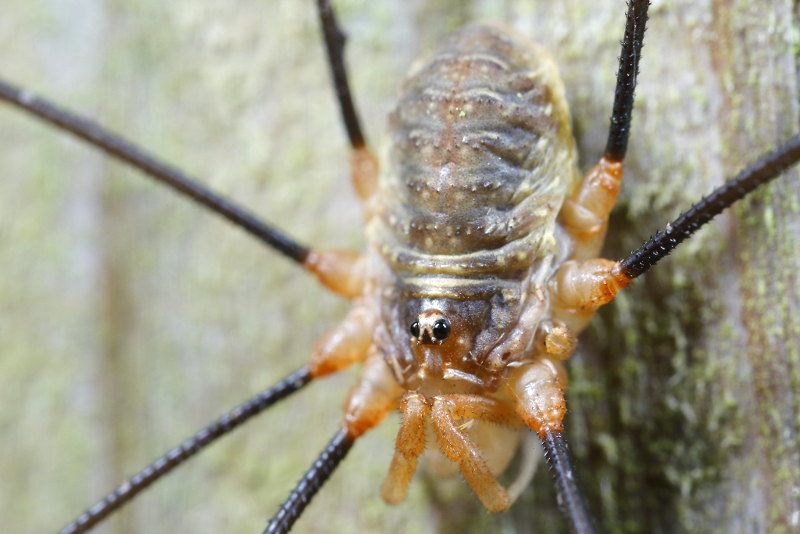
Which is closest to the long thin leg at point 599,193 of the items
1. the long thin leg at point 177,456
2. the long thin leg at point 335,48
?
the long thin leg at point 335,48

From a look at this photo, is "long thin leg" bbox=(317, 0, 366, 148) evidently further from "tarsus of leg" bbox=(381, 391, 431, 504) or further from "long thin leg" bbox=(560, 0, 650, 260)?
"tarsus of leg" bbox=(381, 391, 431, 504)

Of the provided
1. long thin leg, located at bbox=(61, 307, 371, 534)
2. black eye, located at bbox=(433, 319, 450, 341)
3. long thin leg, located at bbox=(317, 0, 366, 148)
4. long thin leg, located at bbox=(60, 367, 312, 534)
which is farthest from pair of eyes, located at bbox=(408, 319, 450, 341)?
long thin leg, located at bbox=(317, 0, 366, 148)

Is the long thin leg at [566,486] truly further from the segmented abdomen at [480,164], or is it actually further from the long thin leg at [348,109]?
the long thin leg at [348,109]

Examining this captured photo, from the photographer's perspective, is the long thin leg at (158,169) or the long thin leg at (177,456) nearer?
the long thin leg at (177,456)

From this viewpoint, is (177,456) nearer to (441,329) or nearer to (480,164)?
(441,329)

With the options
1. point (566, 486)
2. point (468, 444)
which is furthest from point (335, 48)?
point (566, 486)

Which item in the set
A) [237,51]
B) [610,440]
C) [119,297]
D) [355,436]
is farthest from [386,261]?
[119,297]
